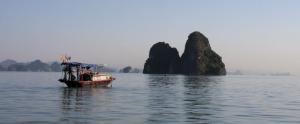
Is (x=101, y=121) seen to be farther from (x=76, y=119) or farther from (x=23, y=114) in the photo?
(x=23, y=114)

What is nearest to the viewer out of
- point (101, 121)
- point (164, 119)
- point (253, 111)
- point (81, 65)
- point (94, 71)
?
point (101, 121)

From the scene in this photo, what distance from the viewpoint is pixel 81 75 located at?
8212 centimetres

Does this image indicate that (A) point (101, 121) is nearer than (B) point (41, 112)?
Yes

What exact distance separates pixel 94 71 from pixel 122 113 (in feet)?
159

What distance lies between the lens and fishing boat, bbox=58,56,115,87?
79.4 metres

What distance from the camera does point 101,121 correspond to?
33.8m

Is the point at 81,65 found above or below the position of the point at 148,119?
above

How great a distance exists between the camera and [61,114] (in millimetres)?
37281

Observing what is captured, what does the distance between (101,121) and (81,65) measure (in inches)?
1922

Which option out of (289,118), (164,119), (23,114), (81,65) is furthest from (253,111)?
(81,65)

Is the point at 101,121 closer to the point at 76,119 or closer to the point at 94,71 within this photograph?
the point at 76,119

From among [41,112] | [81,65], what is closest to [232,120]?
[41,112]

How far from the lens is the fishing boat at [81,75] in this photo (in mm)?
79375

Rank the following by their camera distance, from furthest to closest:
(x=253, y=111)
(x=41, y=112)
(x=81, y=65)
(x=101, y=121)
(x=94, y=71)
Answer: (x=94, y=71)
(x=81, y=65)
(x=253, y=111)
(x=41, y=112)
(x=101, y=121)
